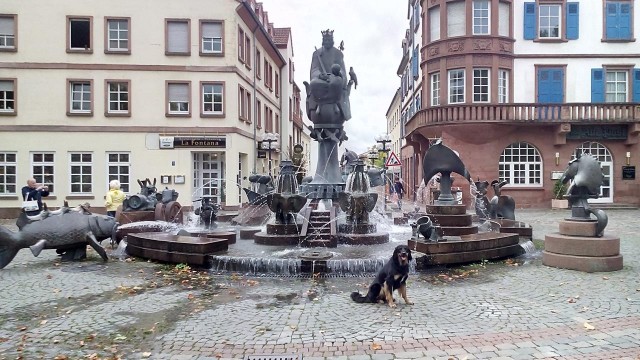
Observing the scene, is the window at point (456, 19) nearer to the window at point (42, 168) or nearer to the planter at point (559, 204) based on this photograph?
the planter at point (559, 204)

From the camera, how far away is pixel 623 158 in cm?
2961

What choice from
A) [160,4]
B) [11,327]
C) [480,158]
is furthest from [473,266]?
[160,4]

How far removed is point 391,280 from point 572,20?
28.8 meters

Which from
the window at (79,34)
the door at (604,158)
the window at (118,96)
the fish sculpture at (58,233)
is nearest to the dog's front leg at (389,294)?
the fish sculpture at (58,233)

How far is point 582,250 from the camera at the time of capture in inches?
379

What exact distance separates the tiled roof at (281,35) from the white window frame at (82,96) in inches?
→ 782

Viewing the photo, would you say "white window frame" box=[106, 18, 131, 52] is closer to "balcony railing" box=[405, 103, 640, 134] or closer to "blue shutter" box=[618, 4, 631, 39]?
"balcony railing" box=[405, 103, 640, 134]

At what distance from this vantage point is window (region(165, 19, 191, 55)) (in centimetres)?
2753

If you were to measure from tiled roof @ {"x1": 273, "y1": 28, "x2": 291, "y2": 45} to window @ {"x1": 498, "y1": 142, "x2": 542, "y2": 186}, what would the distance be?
22.9 m

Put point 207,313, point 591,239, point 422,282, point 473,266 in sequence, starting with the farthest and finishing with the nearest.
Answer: point 473,266
point 591,239
point 422,282
point 207,313

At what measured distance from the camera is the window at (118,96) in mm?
27391

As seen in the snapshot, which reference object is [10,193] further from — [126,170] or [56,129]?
[126,170]

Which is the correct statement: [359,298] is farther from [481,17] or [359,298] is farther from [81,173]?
[481,17]

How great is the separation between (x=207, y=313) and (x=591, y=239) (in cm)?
713
